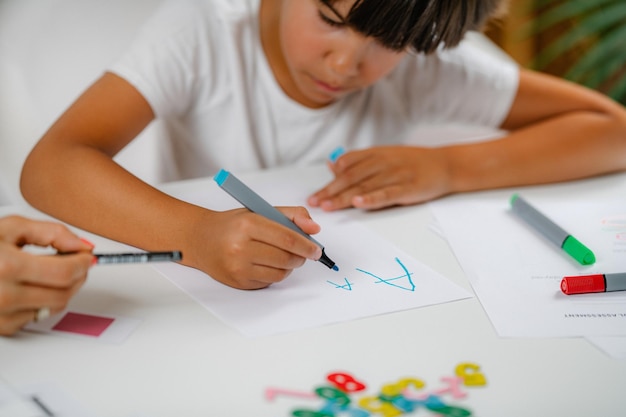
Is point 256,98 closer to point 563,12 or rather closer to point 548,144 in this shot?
point 548,144

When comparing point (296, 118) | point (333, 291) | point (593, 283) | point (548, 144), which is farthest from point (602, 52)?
point (333, 291)

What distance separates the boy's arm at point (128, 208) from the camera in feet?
1.73

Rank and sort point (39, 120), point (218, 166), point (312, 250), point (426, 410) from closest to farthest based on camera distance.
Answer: point (426, 410), point (312, 250), point (39, 120), point (218, 166)

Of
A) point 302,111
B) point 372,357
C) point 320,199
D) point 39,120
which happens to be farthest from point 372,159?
point 39,120

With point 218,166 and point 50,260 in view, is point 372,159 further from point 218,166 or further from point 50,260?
point 50,260

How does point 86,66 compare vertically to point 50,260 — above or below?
above

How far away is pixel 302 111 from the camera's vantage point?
95cm

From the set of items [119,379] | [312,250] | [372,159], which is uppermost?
[372,159]

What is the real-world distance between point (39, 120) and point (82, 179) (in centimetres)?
29

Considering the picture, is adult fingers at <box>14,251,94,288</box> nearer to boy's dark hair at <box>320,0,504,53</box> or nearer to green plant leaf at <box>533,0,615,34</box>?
boy's dark hair at <box>320,0,504,53</box>

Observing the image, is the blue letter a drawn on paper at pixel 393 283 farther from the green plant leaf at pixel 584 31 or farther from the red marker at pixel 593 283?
the green plant leaf at pixel 584 31

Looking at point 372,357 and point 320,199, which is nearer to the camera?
point 372,357

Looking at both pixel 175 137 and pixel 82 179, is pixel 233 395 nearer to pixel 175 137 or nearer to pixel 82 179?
pixel 82 179

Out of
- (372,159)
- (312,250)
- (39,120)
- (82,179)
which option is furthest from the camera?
(39,120)
